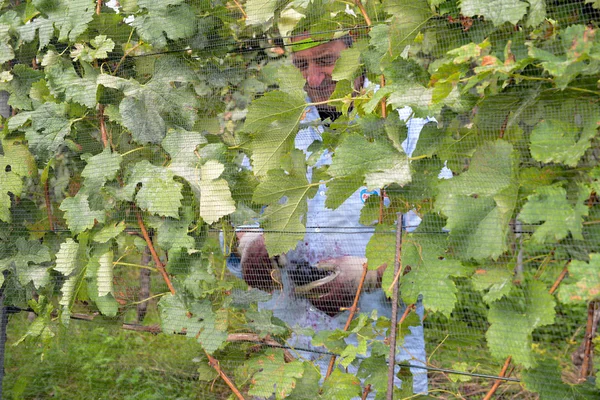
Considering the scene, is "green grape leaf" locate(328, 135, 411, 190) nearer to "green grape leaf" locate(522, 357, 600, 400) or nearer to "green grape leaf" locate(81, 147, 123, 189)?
"green grape leaf" locate(522, 357, 600, 400)

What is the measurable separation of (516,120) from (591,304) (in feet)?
1.30

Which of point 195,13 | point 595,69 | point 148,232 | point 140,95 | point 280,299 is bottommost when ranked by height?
point 280,299

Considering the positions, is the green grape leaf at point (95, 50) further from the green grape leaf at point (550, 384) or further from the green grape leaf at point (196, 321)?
the green grape leaf at point (550, 384)

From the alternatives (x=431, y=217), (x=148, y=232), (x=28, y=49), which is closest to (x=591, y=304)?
(x=431, y=217)

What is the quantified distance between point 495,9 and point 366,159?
377mm

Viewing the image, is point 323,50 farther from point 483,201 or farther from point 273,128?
point 483,201

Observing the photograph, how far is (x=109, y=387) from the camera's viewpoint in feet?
8.92

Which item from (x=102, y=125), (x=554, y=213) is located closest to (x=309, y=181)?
(x=102, y=125)

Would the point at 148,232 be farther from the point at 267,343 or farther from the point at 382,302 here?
the point at 382,302

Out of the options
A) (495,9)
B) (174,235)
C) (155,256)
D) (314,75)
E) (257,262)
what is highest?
(495,9)

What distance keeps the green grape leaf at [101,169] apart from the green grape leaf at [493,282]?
941mm

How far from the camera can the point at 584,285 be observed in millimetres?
1158

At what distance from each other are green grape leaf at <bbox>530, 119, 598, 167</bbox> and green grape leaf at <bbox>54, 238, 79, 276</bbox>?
1.22 meters

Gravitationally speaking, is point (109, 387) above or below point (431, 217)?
below
